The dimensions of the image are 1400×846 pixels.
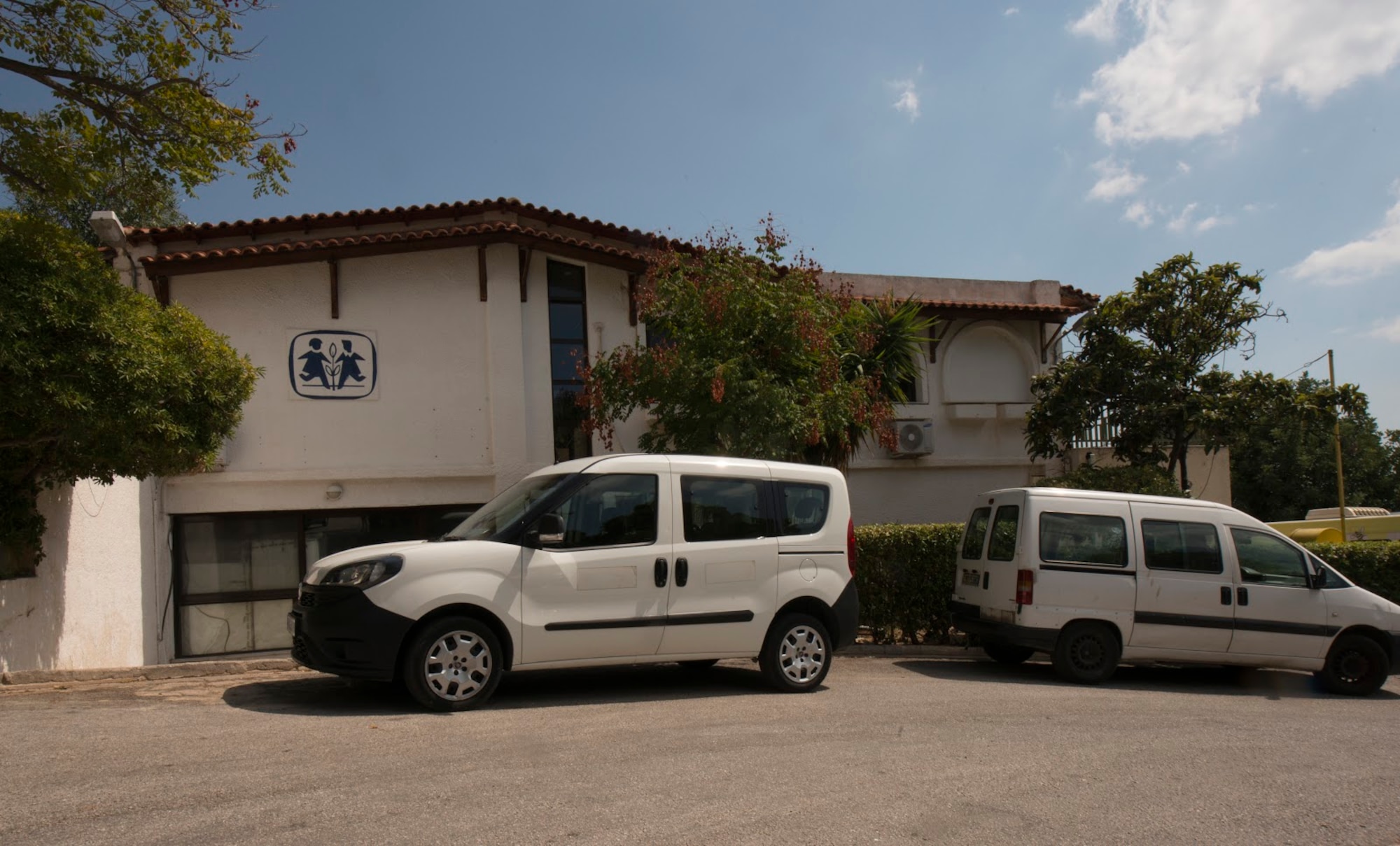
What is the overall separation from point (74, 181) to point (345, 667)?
642cm

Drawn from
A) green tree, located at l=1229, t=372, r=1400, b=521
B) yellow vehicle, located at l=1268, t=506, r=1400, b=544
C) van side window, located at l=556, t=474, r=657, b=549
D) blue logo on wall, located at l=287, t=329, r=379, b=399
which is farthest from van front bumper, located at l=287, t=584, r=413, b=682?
green tree, located at l=1229, t=372, r=1400, b=521

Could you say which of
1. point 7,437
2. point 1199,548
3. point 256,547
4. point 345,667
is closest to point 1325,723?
point 1199,548

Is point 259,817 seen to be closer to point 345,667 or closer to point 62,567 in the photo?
point 345,667

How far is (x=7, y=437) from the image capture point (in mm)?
8844

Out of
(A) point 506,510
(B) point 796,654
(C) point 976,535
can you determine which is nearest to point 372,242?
→ (A) point 506,510

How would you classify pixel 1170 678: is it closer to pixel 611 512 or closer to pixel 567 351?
pixel 611 512

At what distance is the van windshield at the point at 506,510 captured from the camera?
308 inches

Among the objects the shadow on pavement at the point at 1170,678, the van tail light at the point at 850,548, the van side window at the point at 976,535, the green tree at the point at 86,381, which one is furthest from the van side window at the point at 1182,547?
the green tree at the point at 86,381

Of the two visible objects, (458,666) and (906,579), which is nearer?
(458,666)

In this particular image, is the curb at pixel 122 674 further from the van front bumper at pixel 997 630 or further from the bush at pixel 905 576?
the van front bumper at pixel 997 630

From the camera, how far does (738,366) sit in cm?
1160

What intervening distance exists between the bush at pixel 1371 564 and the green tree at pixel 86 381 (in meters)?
13.0

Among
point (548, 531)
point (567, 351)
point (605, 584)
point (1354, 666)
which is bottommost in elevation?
point (1354, 666)

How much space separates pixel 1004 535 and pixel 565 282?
728 centimetres
